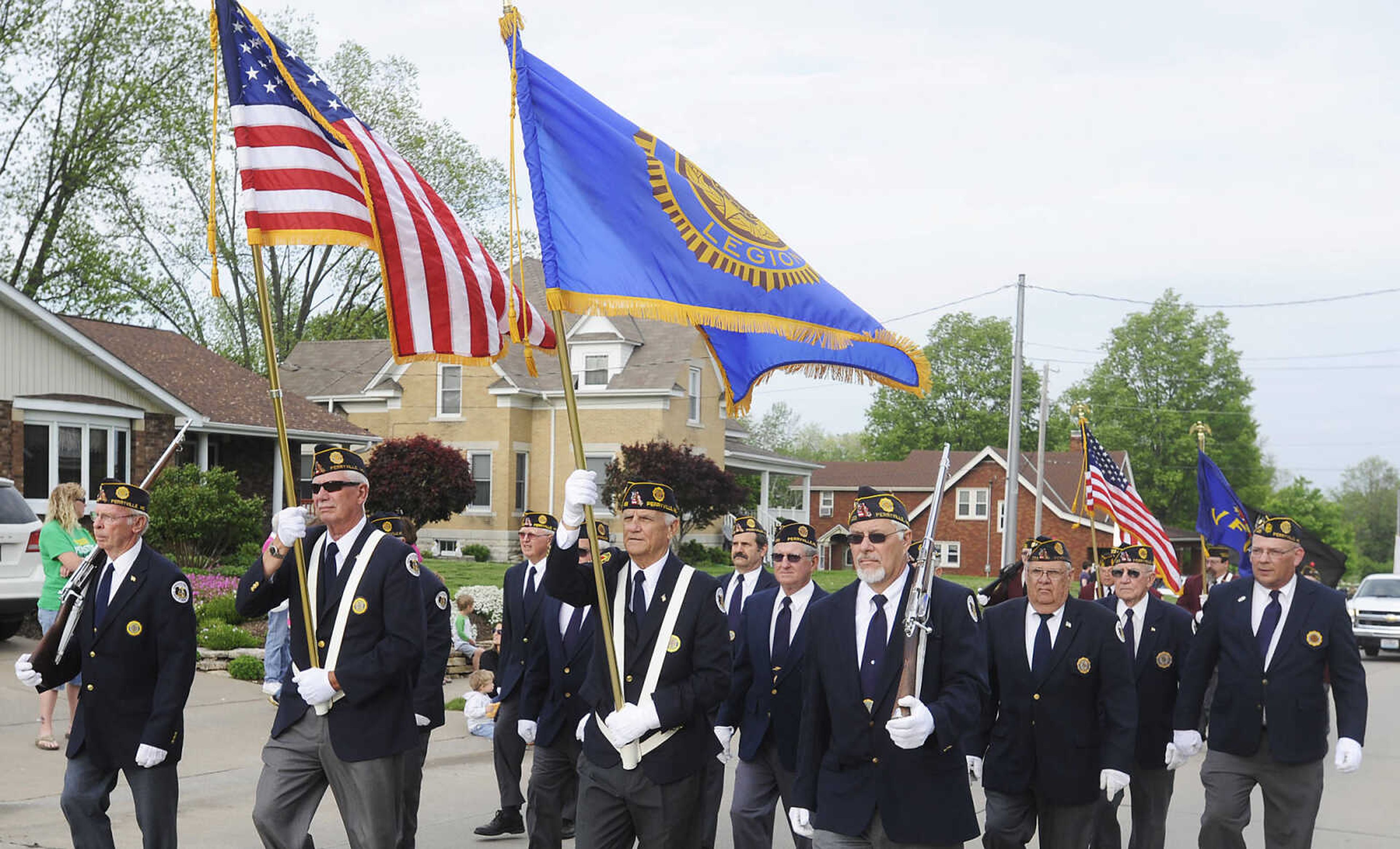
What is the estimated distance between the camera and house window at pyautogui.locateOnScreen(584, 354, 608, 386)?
39156 millimetres

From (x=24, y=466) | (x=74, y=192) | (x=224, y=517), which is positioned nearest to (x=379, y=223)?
(x=224, y=517)

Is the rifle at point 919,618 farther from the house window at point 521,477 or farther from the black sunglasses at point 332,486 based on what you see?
the house window at point 521,477

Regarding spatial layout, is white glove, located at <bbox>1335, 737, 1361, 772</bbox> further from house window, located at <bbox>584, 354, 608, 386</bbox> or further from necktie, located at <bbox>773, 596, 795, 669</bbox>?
house window, located at <bbox>584, 354, 608, 386</bbox>

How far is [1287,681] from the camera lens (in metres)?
7.17

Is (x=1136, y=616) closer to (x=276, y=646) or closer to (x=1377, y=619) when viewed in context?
(x=276, y=646)

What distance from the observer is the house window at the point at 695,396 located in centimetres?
3934

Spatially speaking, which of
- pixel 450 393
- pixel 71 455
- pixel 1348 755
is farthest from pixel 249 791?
pixel 450 393

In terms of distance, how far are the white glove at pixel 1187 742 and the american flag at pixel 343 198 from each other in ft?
13.9

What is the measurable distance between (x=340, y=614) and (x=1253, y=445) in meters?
71.1

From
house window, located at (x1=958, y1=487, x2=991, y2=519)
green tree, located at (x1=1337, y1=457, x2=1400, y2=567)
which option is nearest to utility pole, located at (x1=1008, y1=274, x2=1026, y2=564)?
house window, located at (x1=958, y1=487, x2=991, y2=519)

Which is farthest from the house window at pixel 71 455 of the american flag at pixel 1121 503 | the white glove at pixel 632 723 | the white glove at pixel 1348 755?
the white glove at pixel 1348 755

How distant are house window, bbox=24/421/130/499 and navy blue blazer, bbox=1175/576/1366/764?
66.6 feet

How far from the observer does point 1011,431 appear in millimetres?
32094

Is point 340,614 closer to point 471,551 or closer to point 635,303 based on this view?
point 635,303
